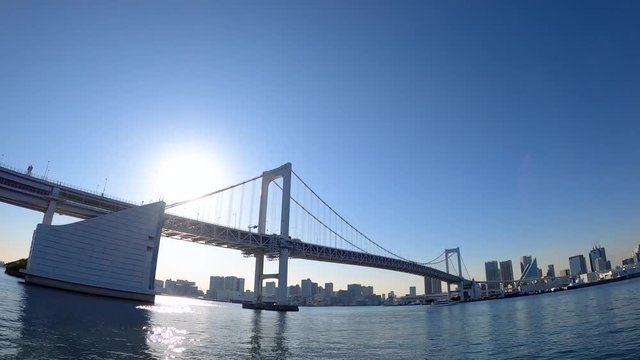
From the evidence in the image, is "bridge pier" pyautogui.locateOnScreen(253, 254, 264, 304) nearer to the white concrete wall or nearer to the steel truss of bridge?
the steel truss of bridge

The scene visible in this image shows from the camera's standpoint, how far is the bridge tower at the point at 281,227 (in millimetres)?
72188

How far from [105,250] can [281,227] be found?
33303mm

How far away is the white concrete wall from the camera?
156 feet

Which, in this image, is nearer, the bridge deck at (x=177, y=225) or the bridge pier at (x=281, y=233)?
the bridge deck at (x=177, y=225)

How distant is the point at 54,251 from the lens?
4788cm

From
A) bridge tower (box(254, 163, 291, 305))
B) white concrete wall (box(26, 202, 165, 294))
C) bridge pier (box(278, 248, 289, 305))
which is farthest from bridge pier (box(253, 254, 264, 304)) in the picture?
white concrete wall (box(26, 202, 165, 294))

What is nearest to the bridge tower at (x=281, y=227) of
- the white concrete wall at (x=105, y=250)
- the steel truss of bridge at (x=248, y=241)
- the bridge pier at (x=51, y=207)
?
the steel truss of bridge at (x=248, y=241)

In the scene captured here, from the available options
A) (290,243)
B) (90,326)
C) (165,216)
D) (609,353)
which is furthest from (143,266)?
(609,353)

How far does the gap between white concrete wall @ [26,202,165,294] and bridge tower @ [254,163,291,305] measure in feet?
80.0

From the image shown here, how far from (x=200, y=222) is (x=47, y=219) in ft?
77.2

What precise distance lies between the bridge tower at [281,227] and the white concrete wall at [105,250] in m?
24.4

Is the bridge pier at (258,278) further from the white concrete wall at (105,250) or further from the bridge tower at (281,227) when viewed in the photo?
the white concrete wall at (105,250)

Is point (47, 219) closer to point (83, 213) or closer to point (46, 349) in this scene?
point (83, 213)

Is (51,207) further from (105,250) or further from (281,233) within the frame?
(281,233)
